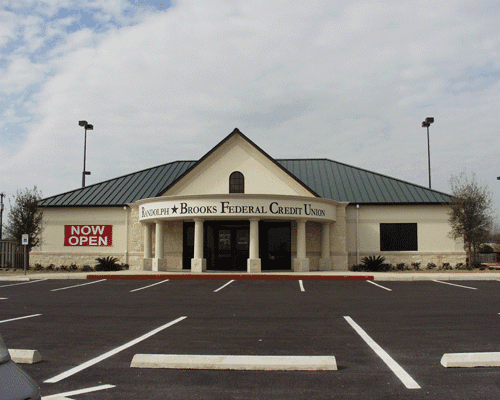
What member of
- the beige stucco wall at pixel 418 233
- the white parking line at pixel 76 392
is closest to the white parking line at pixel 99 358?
the white parking line at pixel 76 392

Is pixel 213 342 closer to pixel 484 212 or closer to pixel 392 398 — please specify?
pixel 392 398

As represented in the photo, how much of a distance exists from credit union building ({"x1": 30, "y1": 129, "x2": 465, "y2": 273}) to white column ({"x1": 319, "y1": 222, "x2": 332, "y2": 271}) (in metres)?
0.06

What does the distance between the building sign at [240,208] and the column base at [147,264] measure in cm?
324

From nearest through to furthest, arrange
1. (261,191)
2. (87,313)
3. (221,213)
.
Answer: (87,313), (221,213), (261,191)

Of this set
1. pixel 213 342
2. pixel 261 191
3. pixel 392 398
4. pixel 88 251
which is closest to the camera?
pixel 392 398

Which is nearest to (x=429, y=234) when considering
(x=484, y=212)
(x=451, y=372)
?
(x=484, y=212)

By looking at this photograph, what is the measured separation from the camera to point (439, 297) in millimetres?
13297

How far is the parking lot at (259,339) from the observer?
461cm

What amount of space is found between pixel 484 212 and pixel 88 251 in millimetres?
25704

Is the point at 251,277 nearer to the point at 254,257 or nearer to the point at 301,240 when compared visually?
the point at 254,257

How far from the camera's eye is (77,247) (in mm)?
29156

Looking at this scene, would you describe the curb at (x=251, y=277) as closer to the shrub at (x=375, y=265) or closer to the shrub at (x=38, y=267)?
the shrub at (x=375, y=265)

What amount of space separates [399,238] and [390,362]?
23.5m

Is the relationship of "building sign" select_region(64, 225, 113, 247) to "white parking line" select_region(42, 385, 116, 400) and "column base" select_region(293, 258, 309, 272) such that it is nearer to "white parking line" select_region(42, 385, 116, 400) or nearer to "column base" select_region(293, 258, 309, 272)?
"column base" select_region(293, 258, 309, 272)
